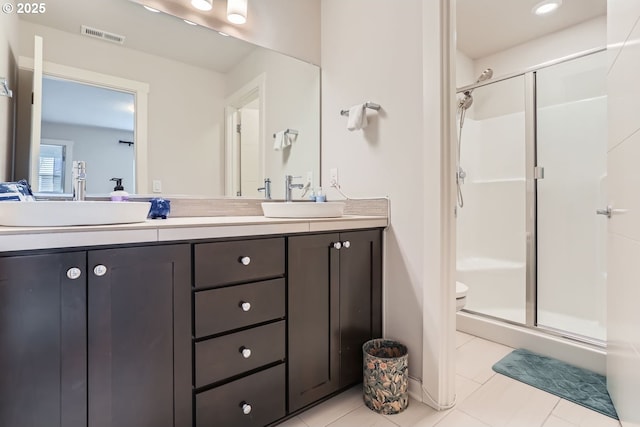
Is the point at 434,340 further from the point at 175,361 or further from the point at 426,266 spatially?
the point at 175,361

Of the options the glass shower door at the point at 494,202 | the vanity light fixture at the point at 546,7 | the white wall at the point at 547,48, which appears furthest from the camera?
the glass shower door at the point at 494,202

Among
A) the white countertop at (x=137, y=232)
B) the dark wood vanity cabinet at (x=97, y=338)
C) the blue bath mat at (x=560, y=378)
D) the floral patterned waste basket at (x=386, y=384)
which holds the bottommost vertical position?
the blue bath mat at (x=560, y=378)

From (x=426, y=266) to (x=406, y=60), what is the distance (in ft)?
3.47

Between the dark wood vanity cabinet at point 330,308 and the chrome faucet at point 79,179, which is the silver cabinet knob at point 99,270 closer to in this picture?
the chrome faucet at point 79,179

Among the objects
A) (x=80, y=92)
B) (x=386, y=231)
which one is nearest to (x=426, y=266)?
(x=386, y=231)

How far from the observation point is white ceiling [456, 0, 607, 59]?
226 cm

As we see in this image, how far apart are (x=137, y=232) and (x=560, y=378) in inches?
86.4

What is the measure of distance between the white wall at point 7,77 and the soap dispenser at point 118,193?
0.34 m

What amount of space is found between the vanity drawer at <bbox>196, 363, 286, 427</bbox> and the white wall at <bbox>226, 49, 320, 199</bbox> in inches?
42.5

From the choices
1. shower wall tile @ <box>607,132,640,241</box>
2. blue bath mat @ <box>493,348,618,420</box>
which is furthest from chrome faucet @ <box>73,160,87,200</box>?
blue bath mat @ <box>493,348,618,420</box>

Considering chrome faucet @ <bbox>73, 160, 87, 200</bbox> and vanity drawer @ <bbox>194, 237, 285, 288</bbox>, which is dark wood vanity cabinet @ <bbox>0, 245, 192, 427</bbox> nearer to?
vanity drawer @ <bbox>194, 237, 285, 288</bbox>

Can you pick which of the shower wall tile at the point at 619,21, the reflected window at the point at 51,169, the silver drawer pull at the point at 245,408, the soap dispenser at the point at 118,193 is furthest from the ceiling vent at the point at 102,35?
the shower wall tile at the point at 619,21

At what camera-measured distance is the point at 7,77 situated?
119 cm

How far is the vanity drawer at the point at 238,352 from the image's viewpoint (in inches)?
43.3
